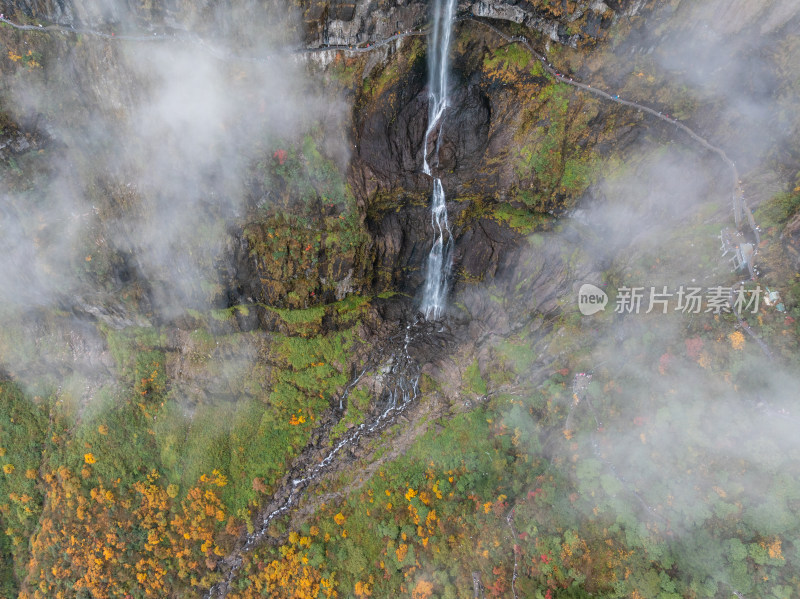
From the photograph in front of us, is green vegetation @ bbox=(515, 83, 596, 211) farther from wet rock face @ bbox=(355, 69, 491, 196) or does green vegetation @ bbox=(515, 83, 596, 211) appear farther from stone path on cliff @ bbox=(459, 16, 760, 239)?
wet rock face @ bbox=(355, 69, 491, 196)

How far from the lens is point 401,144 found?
2833 cm

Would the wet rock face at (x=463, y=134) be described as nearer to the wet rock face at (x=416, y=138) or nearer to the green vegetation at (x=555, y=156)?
the wet rock face at (x=416, y=138)

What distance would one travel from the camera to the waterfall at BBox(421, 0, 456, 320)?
25.2m

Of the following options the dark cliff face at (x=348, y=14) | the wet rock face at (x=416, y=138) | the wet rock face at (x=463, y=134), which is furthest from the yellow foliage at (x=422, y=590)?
the dark cliff face at (x=348, y=14)

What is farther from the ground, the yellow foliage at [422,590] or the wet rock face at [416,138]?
the wet rock face at [416,138]

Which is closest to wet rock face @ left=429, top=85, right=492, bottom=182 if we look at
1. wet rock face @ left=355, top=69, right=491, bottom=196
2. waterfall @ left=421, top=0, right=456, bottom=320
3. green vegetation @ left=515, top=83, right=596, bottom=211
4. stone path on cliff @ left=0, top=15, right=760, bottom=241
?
wet rock face @ left=355, top=69, right=491, bottom=196

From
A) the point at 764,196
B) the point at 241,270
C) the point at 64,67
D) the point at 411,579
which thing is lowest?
the point at 411,579

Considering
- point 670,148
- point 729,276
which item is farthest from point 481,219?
point 729,276

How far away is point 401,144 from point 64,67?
67.7 feet

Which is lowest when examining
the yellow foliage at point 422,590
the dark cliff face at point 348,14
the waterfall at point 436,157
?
the yellow foliage at point 422,590

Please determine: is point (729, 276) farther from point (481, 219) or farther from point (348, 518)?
point (348, 518)

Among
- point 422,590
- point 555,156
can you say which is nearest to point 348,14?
point 555,156

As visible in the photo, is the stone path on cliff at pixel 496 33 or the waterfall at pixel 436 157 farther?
the waterfall at pixel 436 157

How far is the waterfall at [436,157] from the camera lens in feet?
82.8
